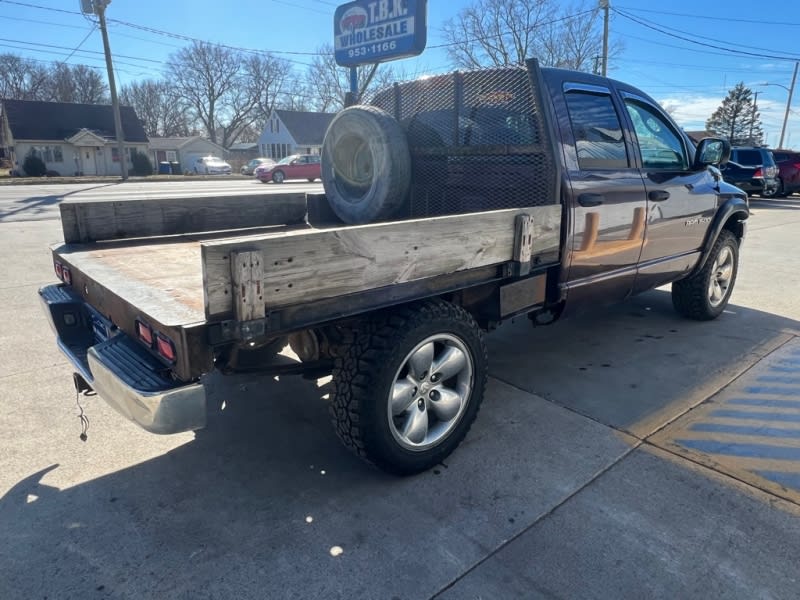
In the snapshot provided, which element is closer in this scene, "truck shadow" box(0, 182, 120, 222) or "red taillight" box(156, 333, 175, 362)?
"red taillight" box(156, 333, 175, 362)

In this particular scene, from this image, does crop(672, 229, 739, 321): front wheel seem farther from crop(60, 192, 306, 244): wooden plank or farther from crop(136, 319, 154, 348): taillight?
crop(136, 319, 154, 348): taillight

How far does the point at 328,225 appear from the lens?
462cm

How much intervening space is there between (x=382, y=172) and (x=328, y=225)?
3.34 ft

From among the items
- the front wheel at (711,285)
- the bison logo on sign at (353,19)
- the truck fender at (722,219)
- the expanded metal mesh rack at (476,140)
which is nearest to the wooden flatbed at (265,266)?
the expanded metal mesh rack at (476,140)

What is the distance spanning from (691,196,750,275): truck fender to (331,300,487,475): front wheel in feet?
9.86

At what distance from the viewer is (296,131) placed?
58.9 metres

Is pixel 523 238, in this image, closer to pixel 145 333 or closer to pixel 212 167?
pixel 145 333

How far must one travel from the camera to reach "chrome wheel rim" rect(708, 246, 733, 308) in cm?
529

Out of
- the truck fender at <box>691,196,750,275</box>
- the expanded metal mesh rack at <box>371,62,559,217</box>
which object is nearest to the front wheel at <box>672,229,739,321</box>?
the truck fender at <box>691,196,750,275</box>

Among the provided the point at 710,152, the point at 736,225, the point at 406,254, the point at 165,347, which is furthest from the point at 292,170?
the point at 165,347

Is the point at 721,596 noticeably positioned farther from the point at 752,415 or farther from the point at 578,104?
the point at 578,104

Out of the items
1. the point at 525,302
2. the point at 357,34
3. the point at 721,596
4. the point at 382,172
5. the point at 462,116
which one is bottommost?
the point at 721,596

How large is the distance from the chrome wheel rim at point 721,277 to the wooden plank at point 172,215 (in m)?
3.81

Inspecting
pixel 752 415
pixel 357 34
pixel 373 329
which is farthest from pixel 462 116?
pixel 357 34
